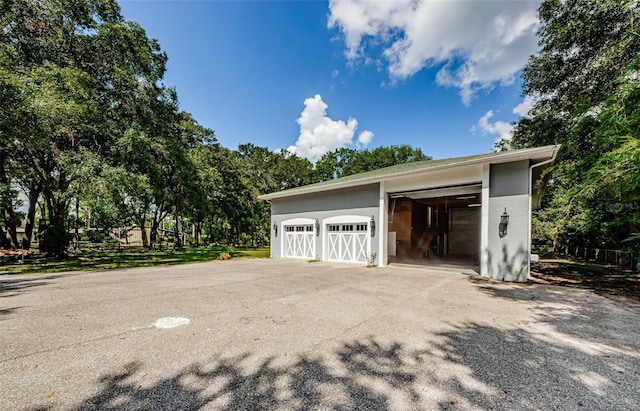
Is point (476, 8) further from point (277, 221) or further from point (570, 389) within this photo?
point (277, 221)

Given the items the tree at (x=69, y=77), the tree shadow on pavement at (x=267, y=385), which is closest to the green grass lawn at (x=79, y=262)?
the tree at (x=69, y=77)

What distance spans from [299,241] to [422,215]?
8.21 meters

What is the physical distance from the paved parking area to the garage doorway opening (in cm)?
835

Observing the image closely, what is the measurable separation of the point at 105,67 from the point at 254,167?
59.8ft

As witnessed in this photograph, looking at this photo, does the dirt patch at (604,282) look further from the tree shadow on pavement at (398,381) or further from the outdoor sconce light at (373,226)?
the outdoor sconce light at (373,226)

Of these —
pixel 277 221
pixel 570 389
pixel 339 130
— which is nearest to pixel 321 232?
pixel 277 221

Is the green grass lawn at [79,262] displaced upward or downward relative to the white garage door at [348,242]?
downward

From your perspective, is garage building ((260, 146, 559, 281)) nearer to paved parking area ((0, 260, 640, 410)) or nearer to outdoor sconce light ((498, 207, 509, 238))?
outdoor sconce light ((498, 207, 509, 238))

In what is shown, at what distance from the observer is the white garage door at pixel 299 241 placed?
13.7 metres

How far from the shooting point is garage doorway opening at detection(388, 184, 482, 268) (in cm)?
1417

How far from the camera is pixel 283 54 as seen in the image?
13.6 meters

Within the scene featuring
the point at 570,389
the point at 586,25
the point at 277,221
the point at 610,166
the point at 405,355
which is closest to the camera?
the point at 570,389

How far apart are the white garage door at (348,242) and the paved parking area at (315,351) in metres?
5.79

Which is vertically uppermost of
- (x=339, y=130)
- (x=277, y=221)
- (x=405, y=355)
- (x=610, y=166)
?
(x=339, y=130)
